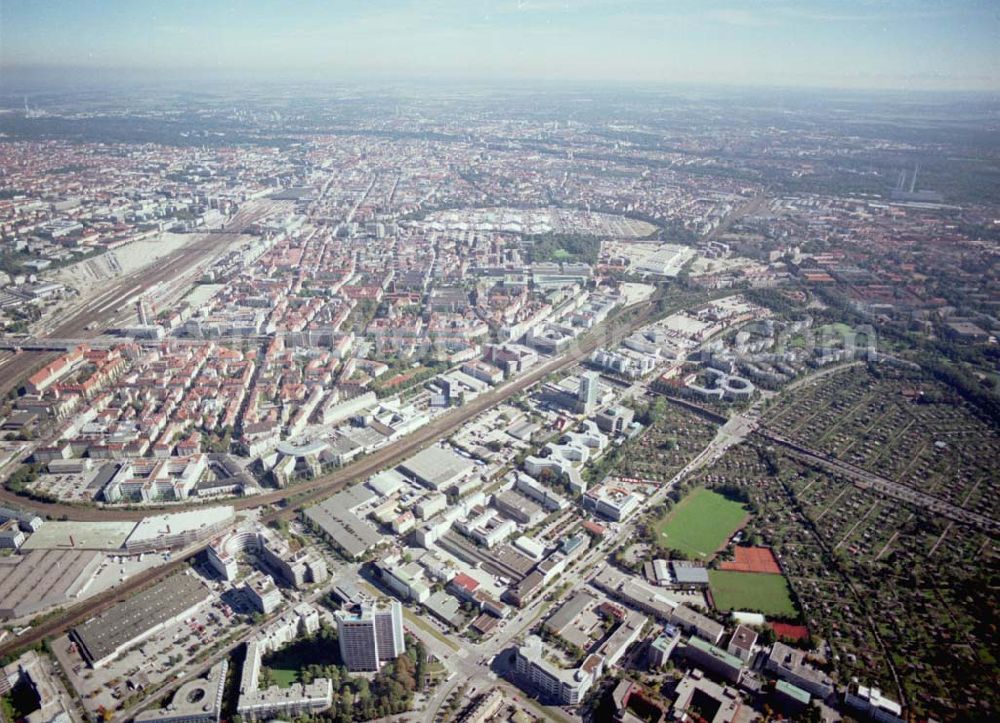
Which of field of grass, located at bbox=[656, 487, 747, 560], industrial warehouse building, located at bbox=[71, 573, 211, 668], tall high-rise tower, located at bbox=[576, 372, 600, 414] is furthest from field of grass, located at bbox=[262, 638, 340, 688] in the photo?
tall high-rise tower, located at bbox=[576, 372, 600, 414]

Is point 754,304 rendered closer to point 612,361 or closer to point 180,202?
point 612,361

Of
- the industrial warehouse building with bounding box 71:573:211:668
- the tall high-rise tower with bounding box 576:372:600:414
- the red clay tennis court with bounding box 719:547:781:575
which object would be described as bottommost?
the red clay tennis court with bounding box 719:547:781:575

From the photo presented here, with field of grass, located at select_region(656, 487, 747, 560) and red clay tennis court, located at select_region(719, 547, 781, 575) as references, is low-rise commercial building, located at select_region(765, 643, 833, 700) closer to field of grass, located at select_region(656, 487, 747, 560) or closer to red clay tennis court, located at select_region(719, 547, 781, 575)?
red clay tennis court, located at select_region(719, 547, 781, 575)

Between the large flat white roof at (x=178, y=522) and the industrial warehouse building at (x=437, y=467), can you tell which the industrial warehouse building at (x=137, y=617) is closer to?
the large flat white roof at (x=178, y=522)

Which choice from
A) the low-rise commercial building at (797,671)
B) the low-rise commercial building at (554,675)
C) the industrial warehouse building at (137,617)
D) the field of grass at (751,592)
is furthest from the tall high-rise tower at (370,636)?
the low-rise commercial building at (797,671)

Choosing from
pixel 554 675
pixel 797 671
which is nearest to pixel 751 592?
pixel 797 671

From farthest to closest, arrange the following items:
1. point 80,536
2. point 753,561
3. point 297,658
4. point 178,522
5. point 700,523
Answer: point 700,523 → point 178,522 → point 80,536 → point 753,561 → point 297,658

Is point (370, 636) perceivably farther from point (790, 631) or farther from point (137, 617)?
point (790, 631)

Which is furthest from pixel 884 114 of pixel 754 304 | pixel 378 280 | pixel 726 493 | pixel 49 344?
pixel 49 344
